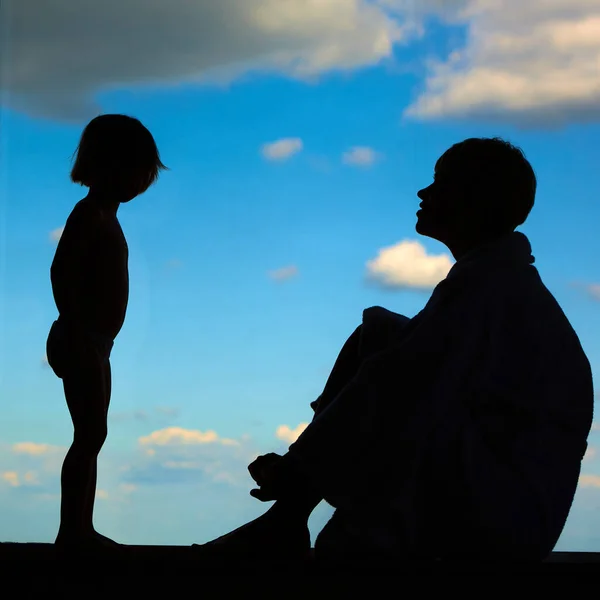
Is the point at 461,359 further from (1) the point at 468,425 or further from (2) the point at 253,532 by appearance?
(2) the point at 253,532

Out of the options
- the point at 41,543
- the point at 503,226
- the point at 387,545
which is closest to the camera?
the point at 387,545

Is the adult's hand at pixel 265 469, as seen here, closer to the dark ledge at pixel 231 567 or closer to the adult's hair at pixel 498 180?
the dark ledge at pixel 231 567

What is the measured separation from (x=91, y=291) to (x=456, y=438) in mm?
969

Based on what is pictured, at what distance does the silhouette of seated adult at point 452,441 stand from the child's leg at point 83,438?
1.48 ft

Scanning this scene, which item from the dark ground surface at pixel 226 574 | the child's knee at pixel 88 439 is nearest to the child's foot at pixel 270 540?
the dark ground surface at pixel 226 574

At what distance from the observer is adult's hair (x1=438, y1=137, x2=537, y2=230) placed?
5.60 feet

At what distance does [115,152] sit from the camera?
212 centimetres

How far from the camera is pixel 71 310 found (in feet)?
6.64

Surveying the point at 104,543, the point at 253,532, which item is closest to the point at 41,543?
the point at 104,543

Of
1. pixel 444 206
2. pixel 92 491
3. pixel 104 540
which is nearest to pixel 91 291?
pixel 92 491

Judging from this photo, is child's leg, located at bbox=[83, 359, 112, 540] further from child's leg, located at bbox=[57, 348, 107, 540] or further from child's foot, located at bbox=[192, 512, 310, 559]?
child's foot, located at bbox=[192, 512, 310, 559]

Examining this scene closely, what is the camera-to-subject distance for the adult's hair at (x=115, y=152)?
212 centimetres

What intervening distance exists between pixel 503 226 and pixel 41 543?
1.26m

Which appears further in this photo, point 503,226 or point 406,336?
point 503,226
